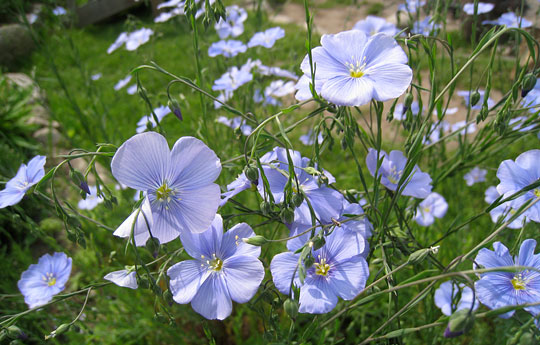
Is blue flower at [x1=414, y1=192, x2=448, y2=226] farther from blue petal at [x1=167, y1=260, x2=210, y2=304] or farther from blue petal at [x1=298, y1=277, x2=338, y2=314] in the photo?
blue petal at [x1=167, y1=260, x2=210, y2=304]

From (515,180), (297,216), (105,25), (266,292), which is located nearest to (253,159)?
(297,216)

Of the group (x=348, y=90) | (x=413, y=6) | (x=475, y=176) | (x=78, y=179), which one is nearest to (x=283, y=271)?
(x=348, y=90)

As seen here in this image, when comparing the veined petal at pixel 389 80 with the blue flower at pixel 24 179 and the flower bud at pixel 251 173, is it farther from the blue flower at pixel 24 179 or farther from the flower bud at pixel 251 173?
the blue flower at pixel 24 179

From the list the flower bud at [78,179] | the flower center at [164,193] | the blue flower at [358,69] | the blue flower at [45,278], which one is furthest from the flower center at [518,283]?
the blue flower at [45,278]

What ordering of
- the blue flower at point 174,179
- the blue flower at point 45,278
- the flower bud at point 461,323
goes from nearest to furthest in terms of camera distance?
the flower bud at point 461,323, the blue flower at point 174,179, the blue flower at point 45,278

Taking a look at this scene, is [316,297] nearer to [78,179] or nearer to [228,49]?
[78,179]

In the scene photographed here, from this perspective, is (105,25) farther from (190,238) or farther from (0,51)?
(190,238)
